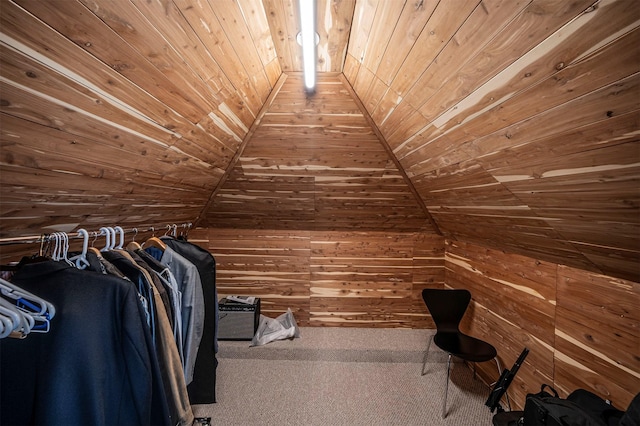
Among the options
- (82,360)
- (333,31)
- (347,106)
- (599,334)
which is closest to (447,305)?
(599,334)

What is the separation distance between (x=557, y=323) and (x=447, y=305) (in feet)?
3.20

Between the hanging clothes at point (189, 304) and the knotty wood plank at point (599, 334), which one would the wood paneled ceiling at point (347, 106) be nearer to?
the knotty wood plank at point (599, 334)

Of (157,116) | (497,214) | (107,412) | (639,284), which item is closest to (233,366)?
(107,412)

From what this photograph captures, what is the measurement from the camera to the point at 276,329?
135 inches

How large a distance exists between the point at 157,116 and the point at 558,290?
2765mm

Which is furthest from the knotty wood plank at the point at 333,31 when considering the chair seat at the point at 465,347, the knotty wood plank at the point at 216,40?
the chair seat at the point at 465,347

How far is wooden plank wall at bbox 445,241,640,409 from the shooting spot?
5.22 feet

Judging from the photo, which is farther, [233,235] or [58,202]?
[233,235]

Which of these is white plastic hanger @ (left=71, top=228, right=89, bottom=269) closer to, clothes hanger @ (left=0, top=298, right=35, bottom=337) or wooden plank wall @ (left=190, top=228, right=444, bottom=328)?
clothes hanger @ (left=0, top=298, right=35, bottom=337)

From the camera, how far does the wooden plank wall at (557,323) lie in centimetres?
159

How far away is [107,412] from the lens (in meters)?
1.01

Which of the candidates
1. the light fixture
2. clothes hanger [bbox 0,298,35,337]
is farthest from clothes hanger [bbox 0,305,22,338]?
the light fixture

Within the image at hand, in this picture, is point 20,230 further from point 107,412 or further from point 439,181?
point 439,181

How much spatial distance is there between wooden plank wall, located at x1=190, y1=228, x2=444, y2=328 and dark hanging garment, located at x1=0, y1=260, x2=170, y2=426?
263 cm
